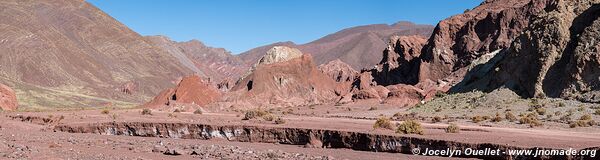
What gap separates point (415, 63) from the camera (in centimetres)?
8856

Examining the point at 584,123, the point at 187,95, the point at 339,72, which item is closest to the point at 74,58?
the point at 339,72

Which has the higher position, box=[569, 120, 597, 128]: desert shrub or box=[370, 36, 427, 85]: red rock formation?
box=[370, 36, 427, 85]: red rock formation

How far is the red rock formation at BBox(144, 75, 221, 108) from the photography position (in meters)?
64.2

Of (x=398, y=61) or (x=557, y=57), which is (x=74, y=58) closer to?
(x=398, y=61)

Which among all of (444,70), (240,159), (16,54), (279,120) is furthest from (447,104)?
(16,54)

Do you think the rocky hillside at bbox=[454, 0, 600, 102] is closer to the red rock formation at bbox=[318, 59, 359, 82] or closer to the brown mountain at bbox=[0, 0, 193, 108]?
the red rock formation at bbox=[318, 59, 359, 82]

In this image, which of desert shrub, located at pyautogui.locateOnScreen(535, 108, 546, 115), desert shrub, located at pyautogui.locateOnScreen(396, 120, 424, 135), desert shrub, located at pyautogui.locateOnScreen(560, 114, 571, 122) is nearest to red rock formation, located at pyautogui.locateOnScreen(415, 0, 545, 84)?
desert shrub, located at pyautogui.locateOnScreen(535, 108, 546, 115)

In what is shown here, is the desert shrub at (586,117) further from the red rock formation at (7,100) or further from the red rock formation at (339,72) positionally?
the red rock formation at (339,72)

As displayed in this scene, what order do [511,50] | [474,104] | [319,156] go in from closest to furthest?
[319,156], [474,104], [511,50]

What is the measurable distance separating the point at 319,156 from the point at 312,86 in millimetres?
64797

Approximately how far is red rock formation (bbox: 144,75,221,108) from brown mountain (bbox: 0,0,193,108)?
22102 millimetres

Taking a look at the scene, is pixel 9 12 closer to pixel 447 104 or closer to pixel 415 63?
pixel 415 63

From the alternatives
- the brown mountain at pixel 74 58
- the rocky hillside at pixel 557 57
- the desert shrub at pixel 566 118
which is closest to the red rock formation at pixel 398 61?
the rocky hillside at pixel 557 57

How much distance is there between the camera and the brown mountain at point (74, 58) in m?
97.9
